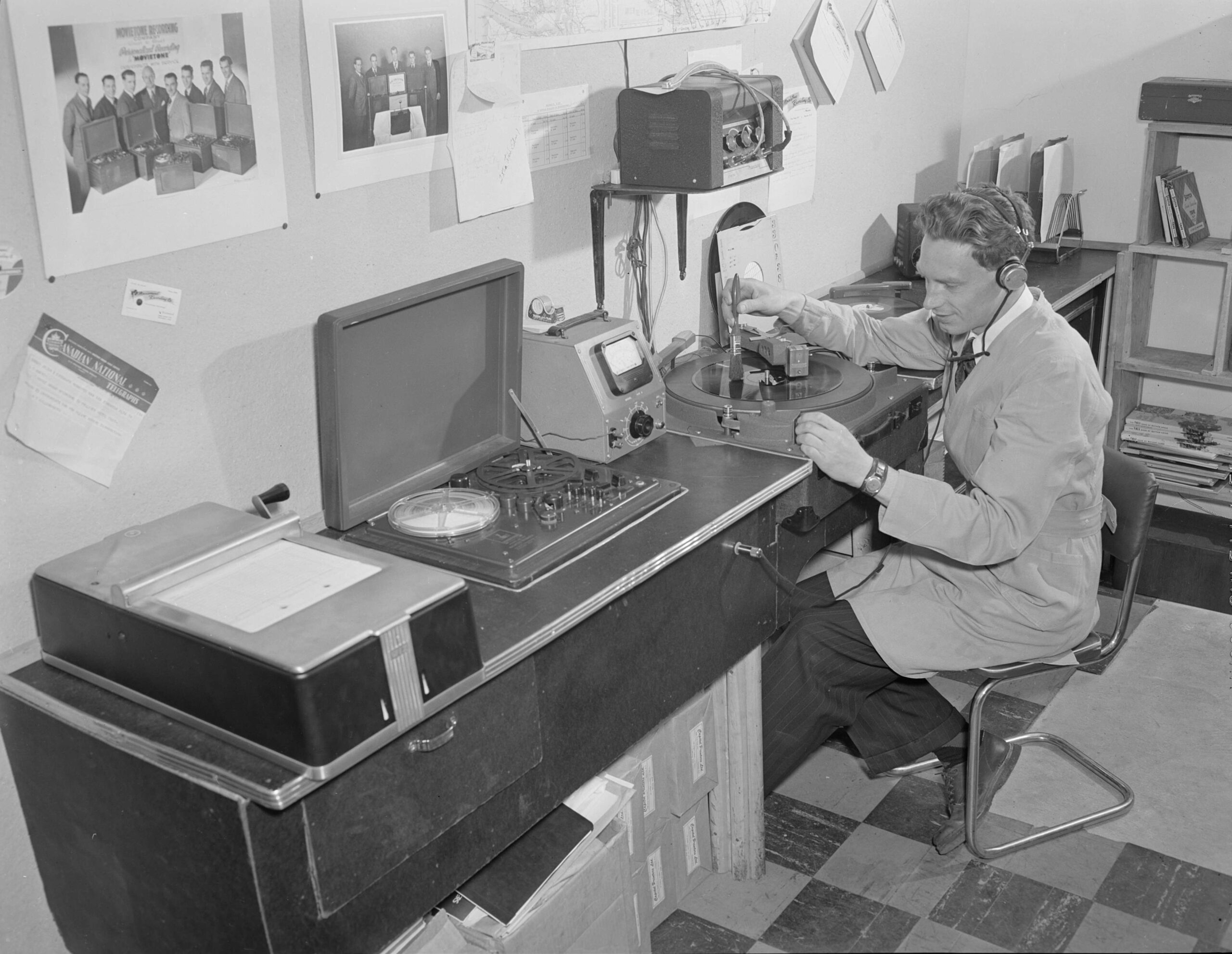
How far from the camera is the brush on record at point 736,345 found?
8.16 feet

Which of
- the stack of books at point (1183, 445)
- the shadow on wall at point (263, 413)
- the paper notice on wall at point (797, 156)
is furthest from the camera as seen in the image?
the stack of books at point (1183, 445)

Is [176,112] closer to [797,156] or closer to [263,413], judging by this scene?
[263,413]

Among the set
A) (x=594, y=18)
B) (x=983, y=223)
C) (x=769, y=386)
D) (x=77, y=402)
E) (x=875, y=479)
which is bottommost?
(x=875, y=479)

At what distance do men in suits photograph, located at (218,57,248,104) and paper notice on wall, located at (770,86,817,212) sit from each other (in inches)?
60.2

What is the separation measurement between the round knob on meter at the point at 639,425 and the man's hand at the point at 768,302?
544 mm

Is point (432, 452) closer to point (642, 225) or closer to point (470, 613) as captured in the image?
point (470, 613)

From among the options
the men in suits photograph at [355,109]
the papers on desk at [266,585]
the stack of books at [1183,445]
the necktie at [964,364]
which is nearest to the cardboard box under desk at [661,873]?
the papers on desk at [266,585]

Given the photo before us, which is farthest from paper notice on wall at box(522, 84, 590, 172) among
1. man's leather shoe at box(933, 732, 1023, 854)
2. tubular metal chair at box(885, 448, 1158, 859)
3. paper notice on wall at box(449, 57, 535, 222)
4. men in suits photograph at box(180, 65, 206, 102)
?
man's leather shoe at box(933, 732, 1023, 854)

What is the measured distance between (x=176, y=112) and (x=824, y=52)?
1872 millimetres

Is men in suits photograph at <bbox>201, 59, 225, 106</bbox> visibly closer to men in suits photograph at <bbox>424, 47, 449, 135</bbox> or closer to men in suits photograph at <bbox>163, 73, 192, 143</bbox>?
men in suits photograph at <bbox>163, 73, 192, 143</bbox>

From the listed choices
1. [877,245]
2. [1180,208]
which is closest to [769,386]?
[877,245]

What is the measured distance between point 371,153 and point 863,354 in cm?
125

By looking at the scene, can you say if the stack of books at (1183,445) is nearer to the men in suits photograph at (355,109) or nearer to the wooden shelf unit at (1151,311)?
the wooden shelf unit at (1151,311)

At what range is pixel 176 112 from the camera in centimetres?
171
